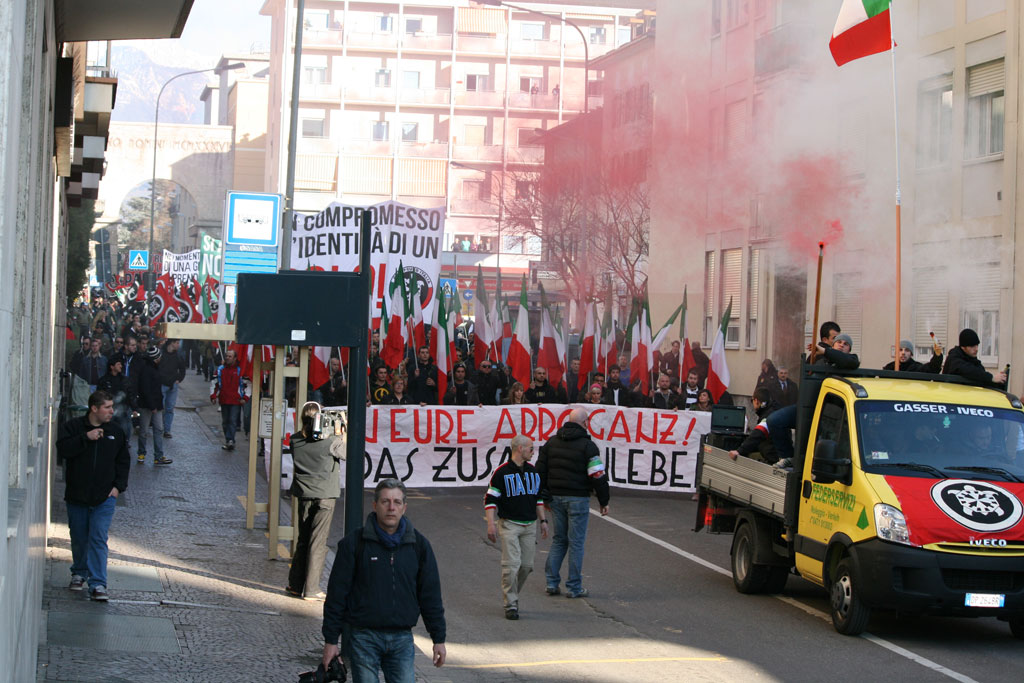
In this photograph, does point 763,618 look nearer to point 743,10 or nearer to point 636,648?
point 636,648

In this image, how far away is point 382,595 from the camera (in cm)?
613

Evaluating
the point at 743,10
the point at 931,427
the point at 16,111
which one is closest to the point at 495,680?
the point at 931,427

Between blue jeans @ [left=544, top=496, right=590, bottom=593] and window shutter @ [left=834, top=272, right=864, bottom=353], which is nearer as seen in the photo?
blue jeans @ [left=544, top=496, right=590, bottom=593]

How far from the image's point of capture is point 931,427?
34.1 feet

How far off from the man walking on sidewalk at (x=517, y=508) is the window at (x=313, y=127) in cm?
7604

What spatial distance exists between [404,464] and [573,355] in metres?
19.4

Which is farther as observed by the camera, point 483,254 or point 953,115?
point 483,254

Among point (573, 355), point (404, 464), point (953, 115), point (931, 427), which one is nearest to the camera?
point (931, 427)

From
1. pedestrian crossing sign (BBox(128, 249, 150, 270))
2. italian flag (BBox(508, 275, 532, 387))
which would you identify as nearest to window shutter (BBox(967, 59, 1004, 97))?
italian flag (BBox(508, 275, 532, 387))

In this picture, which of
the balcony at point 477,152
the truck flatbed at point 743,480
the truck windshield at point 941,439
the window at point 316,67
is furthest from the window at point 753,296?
the window at point 316,67

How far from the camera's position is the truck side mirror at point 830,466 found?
395 inches

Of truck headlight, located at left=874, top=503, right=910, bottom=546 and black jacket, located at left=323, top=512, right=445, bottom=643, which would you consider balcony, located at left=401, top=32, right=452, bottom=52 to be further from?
black jacket, located at left=323, top=512, right=445, bottom=643

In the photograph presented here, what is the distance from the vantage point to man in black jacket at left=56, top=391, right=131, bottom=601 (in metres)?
10.2

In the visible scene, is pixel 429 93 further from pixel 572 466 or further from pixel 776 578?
pixel 776 578
